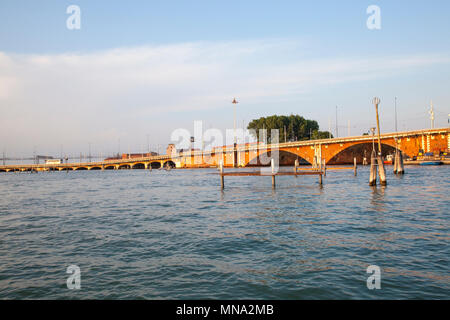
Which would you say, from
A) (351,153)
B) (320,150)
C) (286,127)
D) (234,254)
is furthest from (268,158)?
(234,254)

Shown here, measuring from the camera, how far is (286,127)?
452 ft

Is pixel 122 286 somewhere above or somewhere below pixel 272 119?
below

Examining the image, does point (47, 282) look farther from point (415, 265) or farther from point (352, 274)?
point (415, 265)

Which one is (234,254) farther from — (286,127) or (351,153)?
(286,127)

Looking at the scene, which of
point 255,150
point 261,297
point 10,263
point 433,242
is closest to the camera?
point 261,297

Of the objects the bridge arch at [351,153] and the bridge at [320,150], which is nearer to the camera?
the bridge at [320,150]

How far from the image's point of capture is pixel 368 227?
1523 centimetres

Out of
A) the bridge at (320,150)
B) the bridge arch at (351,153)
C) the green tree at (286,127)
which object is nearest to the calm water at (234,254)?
the bridge at (320,150)

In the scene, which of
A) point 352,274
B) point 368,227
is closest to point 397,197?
point 368,227

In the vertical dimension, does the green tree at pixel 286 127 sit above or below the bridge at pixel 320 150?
above

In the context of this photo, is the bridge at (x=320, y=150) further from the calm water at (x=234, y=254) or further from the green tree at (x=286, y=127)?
the calm water at (x=234, y=254)

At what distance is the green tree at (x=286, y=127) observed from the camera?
13462 cm

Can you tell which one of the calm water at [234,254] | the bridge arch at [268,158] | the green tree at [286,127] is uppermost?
the green tree at [286,127]

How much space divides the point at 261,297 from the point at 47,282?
6.08 metres
